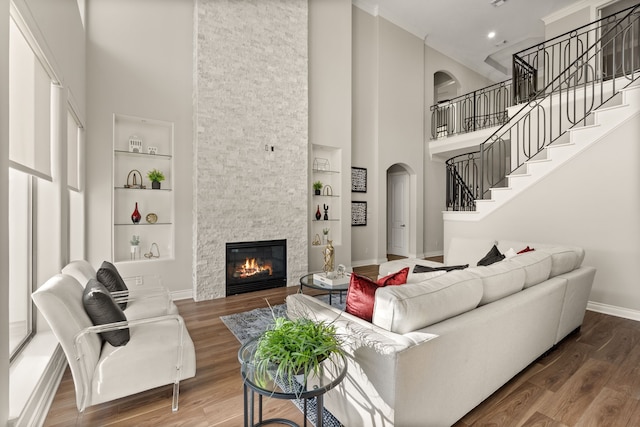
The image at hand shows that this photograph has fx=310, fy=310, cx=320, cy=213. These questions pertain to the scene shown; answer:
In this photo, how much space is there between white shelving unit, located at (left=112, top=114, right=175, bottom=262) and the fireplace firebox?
33.9 inches

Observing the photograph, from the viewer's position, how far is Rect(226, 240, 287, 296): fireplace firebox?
181 inches

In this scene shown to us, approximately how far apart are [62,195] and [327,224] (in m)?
4.23

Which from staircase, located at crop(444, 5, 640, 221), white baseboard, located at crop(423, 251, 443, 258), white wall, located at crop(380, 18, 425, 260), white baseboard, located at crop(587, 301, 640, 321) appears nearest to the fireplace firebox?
white wall, located at crop(380, 18, 425, 260)

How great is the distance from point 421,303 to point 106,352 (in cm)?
197

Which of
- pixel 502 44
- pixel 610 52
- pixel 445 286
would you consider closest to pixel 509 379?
pixel 445 286

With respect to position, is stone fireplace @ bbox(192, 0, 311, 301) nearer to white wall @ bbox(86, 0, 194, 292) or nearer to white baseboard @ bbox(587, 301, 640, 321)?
white wall @ bbox(86, 0, 194, 292)

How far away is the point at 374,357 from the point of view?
1.46 m

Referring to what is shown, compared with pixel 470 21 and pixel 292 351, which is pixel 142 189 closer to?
pixel 292 351

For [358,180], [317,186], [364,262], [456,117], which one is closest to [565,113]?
[456,117]

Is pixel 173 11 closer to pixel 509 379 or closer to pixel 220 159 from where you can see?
pixel 220 159

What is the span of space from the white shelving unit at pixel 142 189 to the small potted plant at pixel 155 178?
0.07m

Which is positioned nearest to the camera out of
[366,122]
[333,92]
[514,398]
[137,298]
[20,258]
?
[514,398]

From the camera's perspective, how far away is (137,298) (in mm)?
3061

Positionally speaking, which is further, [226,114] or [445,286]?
[226,114]
